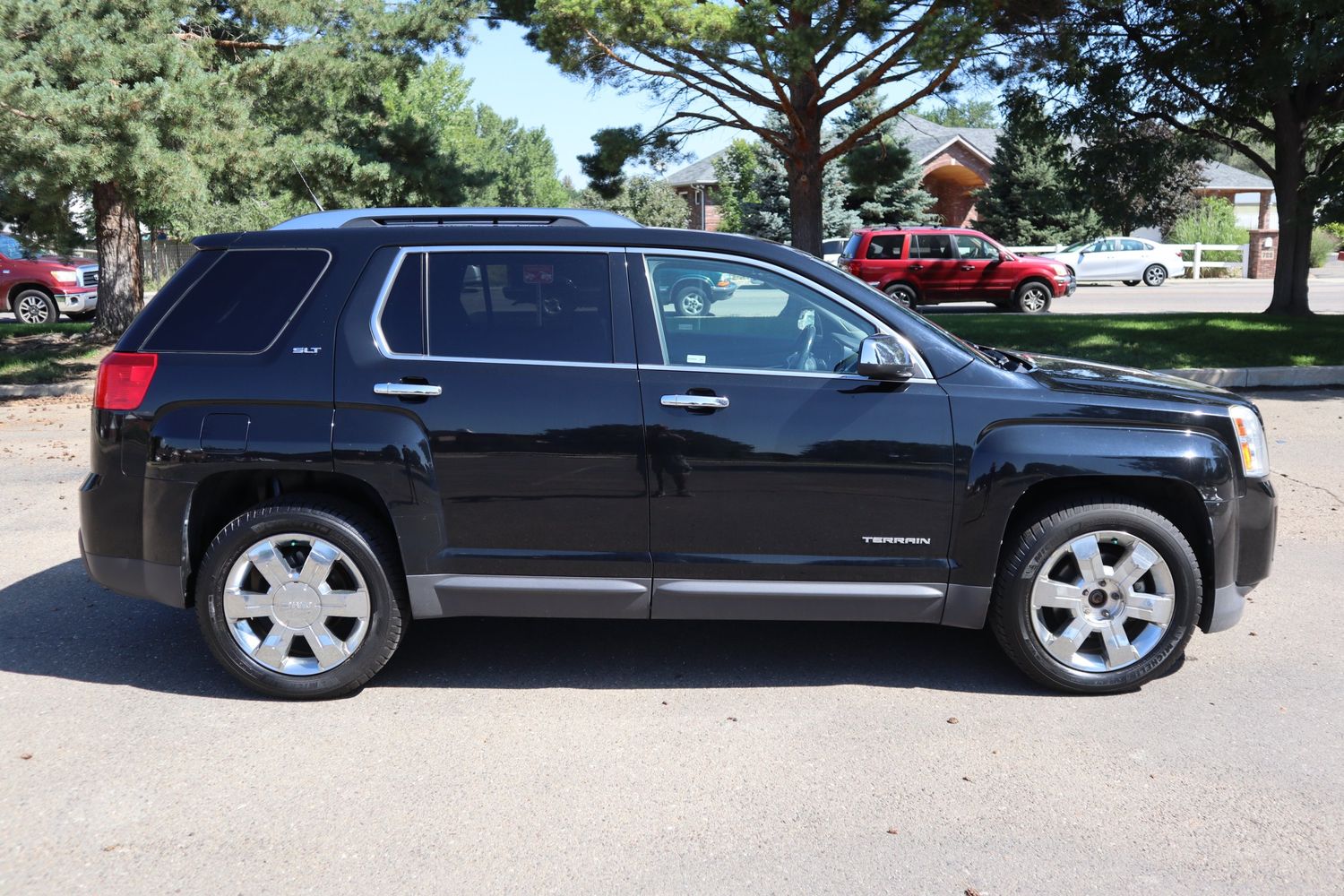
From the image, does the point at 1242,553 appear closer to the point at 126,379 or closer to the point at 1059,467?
the point at 1059,467

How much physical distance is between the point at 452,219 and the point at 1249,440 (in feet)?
11.1

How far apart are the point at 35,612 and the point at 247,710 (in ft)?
6.01

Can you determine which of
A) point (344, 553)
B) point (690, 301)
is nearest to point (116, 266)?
point (344, 553)

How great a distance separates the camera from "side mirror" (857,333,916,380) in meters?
4.36

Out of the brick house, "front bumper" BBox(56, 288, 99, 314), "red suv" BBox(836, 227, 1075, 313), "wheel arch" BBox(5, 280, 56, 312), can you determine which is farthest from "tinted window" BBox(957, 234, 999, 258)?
the brick house

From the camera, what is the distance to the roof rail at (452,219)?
4.84 m

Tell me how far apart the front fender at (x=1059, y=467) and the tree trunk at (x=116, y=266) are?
1595cm

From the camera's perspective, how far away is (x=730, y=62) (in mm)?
18297

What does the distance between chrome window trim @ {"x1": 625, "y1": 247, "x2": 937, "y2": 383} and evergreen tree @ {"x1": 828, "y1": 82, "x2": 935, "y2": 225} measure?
17.6m

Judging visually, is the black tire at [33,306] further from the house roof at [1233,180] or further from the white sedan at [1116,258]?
the house roof at [1233,180]

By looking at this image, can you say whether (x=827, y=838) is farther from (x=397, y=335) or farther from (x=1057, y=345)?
(x=1057, y=345)

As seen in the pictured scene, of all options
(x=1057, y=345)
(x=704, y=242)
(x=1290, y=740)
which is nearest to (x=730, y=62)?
(x=1057, y=345)

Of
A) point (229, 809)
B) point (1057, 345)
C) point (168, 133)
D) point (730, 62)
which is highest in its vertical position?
point (730, 62)

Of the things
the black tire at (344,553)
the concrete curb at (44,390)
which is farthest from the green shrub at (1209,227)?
the black tire at (344,553)
